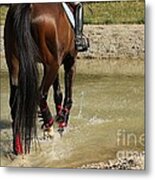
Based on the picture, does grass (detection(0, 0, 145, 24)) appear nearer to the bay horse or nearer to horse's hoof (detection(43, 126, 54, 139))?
the bay horse

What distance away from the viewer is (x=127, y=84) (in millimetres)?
2027

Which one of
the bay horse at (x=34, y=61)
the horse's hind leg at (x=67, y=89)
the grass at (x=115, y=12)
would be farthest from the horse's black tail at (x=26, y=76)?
the grass at (x=115, y=12)

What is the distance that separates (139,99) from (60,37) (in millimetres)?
381

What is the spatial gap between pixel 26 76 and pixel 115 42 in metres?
0.37

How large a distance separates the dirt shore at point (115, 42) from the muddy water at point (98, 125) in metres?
0.08

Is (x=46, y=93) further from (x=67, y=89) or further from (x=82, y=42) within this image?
(x=82, y=42)

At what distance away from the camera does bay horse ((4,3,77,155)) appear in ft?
6.83

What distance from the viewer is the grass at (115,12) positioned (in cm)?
201

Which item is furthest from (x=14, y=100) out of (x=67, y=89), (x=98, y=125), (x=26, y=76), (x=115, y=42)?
(x=115, y=42)

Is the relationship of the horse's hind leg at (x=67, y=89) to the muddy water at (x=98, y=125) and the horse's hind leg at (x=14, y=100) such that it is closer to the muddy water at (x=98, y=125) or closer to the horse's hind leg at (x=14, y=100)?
the muddy water at (x=98, y=125)

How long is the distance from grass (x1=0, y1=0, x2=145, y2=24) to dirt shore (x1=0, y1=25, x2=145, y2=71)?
0.02 m

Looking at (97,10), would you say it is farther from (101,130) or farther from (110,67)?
(101,130)

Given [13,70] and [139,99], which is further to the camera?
[13,70]

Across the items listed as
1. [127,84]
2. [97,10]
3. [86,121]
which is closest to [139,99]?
[127,84]
